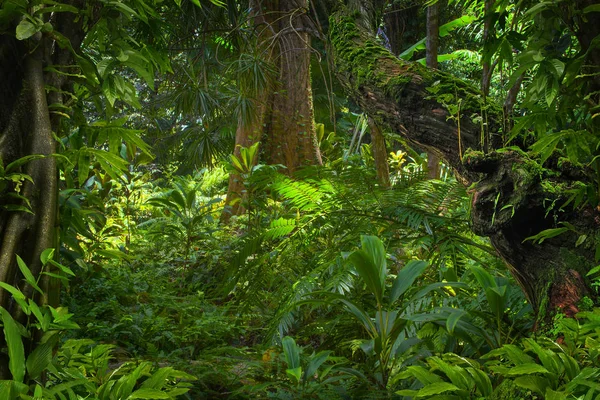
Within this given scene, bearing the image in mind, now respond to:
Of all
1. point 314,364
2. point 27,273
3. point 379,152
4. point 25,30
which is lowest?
point 314,364

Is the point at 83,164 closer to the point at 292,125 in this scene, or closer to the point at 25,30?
the point at 25,30

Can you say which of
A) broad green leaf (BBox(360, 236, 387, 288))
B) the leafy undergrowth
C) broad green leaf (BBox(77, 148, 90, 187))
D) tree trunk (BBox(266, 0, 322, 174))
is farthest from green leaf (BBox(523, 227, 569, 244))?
tree trunk (BBox(266, 0, 322, 174))

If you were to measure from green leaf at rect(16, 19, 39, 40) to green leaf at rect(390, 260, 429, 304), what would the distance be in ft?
4.56

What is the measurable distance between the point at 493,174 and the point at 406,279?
1.68 feet

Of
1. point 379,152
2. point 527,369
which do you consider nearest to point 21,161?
point 527,369

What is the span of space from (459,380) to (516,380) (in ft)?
0.48

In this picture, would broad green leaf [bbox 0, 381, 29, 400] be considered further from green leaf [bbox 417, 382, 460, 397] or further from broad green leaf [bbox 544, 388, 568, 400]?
broad green leaf [bbox 544, 388, 568, 400]

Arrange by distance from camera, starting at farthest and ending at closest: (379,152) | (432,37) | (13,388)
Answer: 1. (379,152)
2. (432,37)
3. (13,388)

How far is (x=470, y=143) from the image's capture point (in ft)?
7.65

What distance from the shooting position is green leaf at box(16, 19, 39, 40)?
59.3 inches

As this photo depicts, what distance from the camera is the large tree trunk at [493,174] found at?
1.92 meters

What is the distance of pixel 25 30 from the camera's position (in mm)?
1522

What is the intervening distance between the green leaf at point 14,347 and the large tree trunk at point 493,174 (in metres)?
1.52

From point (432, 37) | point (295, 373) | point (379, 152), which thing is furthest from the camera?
point (379, 152)
